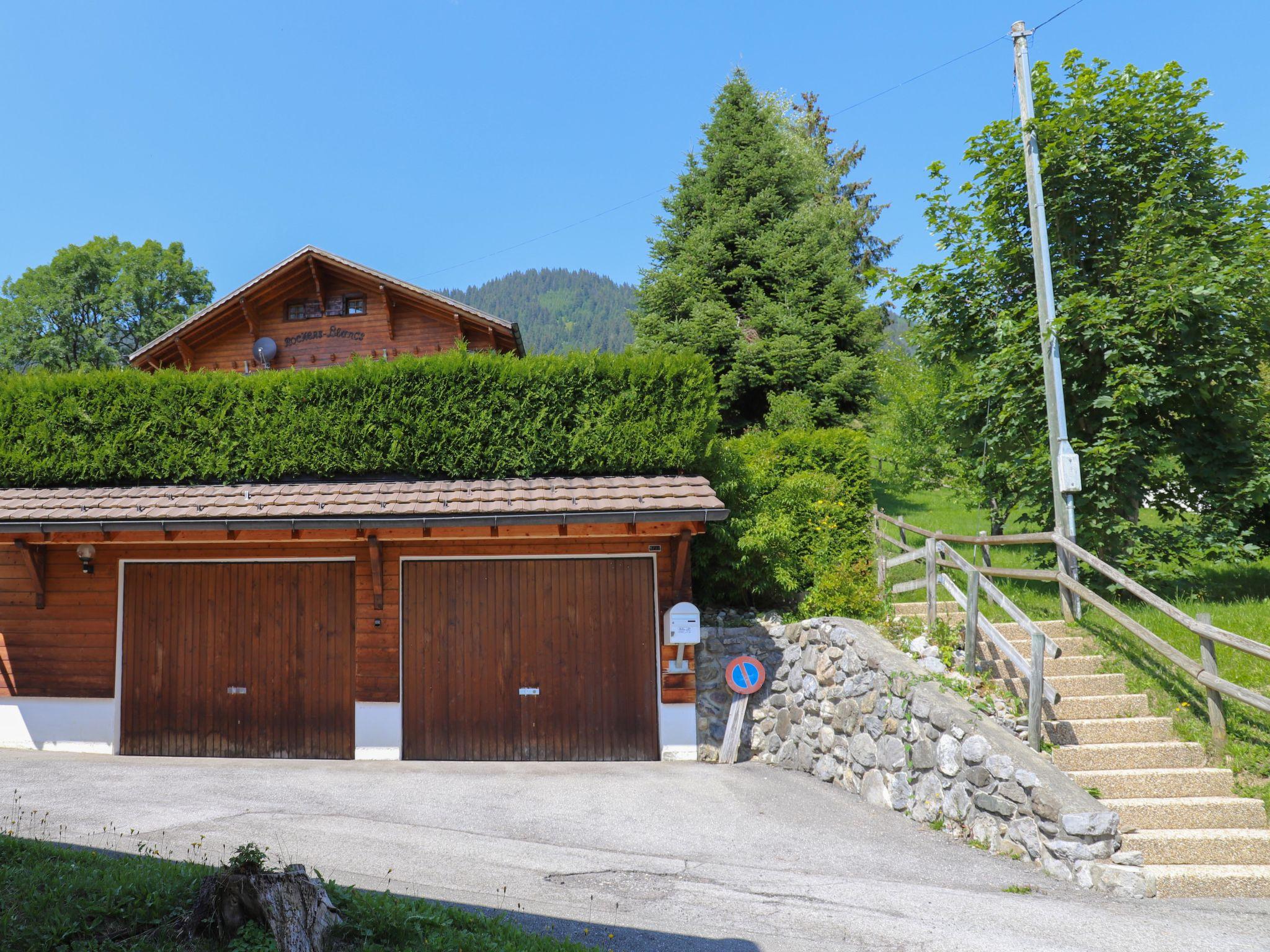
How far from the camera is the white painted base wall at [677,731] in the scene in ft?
31.3

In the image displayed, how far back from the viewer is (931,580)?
29.1 ft

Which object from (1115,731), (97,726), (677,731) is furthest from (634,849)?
(97,726)

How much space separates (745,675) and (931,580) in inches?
96.9

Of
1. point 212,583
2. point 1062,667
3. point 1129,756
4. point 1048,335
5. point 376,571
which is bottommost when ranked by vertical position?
point 1129,756

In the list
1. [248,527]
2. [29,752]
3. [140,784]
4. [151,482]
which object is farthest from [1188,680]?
[29,752]

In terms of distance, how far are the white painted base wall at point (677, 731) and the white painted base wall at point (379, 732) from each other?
322 centimetres

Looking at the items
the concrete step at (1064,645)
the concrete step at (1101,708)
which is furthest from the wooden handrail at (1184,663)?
the concrete step at (1064,645)

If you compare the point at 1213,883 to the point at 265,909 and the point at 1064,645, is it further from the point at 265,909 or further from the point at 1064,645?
the point at 265,909

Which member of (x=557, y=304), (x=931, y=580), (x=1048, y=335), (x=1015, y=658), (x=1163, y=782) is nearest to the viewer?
(x=1163, y=782)

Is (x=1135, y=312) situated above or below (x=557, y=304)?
below

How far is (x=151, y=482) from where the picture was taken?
10227 millimetres

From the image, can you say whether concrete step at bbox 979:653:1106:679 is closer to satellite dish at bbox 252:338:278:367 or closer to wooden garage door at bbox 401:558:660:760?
wooden garage door at bbox 401:558:660:760

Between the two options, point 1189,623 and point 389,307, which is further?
point 389,307

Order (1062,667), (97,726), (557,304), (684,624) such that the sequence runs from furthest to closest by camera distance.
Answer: (557,304)
(97,726)
(684,624)
(1062,667)
